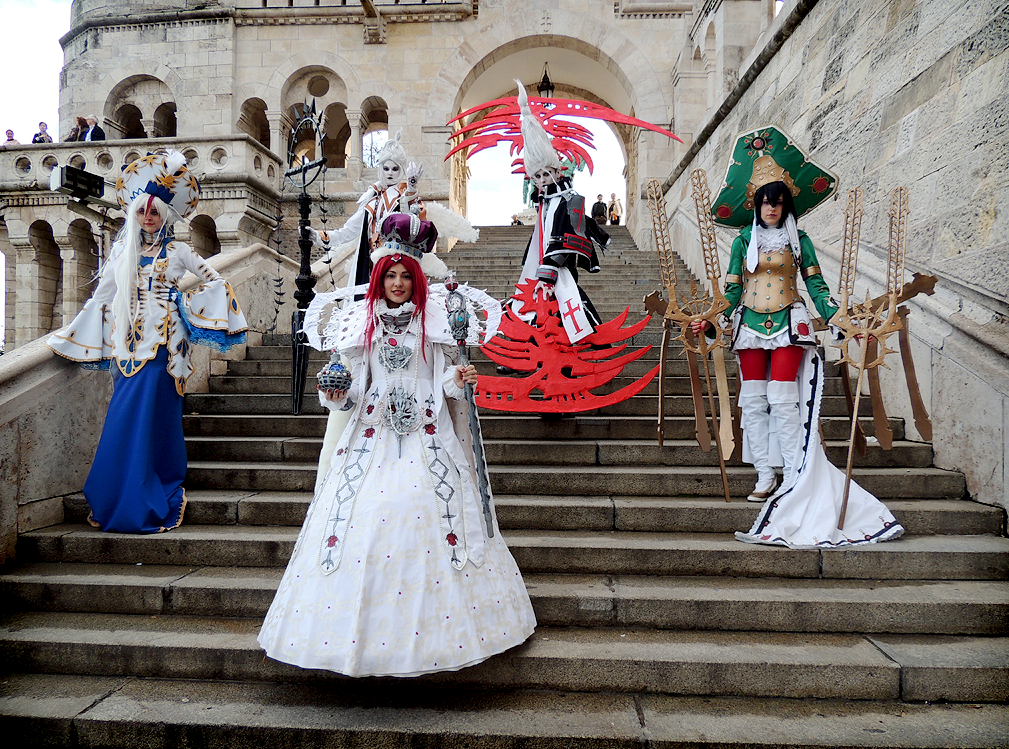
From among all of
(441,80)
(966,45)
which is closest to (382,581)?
(966,45)

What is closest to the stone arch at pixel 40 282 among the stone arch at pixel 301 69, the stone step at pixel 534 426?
the stone arch at pixel 301 69

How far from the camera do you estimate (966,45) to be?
4.21m

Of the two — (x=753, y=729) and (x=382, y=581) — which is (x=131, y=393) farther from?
(x=753, y=729)

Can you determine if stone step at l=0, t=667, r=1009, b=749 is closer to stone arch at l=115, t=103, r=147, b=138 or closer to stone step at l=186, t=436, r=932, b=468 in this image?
stone step at l=186, t=436, r=932, b=468

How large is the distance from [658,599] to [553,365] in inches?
81.8

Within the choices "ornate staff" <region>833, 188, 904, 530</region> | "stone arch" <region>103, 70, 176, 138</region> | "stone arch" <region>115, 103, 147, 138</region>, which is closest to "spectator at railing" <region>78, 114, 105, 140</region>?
"stone arch" <region>103, 70, 176, 138</region>

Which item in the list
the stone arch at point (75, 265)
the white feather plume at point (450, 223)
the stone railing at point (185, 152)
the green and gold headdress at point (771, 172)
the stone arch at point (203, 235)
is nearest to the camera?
the green and gold headdress at point (771, 172)

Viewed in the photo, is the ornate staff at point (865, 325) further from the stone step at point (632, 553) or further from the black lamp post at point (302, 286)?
the black lamp post at point (302, 286)

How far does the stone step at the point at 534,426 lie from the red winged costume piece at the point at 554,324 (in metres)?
0.18

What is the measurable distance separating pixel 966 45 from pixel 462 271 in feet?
21.4

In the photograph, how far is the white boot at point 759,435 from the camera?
3619 mm

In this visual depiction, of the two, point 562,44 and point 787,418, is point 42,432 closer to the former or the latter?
point 787,418

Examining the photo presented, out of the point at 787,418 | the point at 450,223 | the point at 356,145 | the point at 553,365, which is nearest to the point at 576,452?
the point at 553,365

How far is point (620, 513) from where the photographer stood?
11.6 ft
